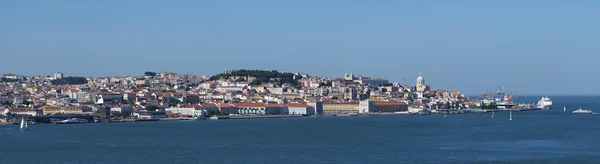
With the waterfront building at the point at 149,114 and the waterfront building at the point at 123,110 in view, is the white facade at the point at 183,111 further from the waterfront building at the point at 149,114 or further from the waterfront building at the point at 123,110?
the waterfront building at the point at 123,110

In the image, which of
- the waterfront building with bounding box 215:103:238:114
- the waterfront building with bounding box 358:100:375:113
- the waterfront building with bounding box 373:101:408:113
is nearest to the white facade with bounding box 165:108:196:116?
the waterfront building with bounding box 215:103:238:114

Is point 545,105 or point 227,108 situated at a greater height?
point 545,105

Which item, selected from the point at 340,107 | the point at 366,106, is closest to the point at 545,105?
the point at 366,106

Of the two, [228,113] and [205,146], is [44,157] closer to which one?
[205,146]

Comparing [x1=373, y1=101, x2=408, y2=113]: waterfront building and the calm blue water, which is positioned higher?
[x1=373, y1=101, x2=408, y2=113]: waterfront building

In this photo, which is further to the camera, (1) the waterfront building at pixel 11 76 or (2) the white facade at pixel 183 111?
(1) the waterfront building at pixel 11 76

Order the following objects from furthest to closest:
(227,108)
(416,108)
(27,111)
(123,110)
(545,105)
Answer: (545,105)
(416,108)
(227,108)
(123,110)
(27,111)

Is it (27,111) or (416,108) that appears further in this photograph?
(416,108)

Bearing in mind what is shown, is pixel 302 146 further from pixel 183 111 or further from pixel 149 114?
pixel 183 111

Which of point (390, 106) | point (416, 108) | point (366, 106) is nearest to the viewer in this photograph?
point (366, 106)

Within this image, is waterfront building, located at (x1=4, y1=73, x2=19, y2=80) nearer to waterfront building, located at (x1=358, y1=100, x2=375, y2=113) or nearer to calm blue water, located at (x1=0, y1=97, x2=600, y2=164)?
waterfront building, located at (x1=358, y1=100, x2=375, y2=113)

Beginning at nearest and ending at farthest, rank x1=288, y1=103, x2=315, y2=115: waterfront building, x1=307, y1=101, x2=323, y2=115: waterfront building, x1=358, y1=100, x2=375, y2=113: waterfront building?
x1=288, y1=103, x2=315, y2=115: waterfront building → x1=307, y1=101, x2=323, y2=115: waterfront building → x1=358, y1=100, x2=375, y2=113: waterfront building

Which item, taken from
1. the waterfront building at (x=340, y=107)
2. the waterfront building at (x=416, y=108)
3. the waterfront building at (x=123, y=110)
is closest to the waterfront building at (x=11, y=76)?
the waterfront building at (x=340, y=107)
